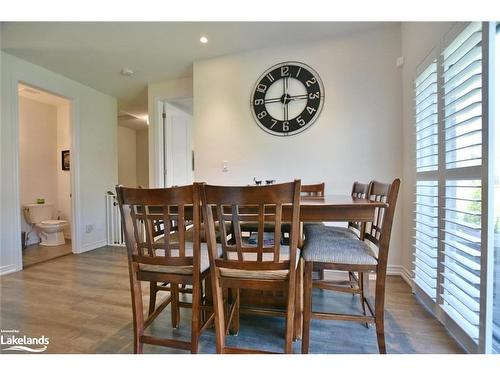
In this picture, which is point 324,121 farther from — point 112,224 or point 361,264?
point 112,224

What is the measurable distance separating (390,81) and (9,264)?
4.57 metres

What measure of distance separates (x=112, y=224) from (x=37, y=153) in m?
1.86

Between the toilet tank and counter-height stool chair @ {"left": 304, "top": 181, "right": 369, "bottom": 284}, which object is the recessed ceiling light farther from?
counter-height stool chair @ {"left": 304, "top": 181, "right": 369, "bottom": 284}

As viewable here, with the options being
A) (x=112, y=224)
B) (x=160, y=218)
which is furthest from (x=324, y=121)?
(x=112, y=224)

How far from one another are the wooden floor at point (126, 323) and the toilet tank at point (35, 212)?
198 cm

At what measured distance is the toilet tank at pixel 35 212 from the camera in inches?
163

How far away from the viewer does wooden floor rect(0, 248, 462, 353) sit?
4.96 feet

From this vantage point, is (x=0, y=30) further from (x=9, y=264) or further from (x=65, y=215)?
(x=65, y=215)

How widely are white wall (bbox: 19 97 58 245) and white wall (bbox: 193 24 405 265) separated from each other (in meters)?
3.21

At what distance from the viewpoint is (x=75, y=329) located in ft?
5.57

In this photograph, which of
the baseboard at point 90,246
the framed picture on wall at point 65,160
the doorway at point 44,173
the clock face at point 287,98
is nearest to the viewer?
the clock face at point 287,98

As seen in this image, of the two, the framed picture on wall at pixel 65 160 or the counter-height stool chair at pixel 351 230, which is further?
the framed picture on wall at pixel 65 160

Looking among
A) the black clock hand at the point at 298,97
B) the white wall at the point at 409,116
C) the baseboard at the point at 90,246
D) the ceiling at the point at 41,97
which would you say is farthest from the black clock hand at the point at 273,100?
the baseboard at the point at 90,246

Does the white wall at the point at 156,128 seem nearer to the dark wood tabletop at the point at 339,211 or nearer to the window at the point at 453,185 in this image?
the dark wood tabletop at the point at 339,211
